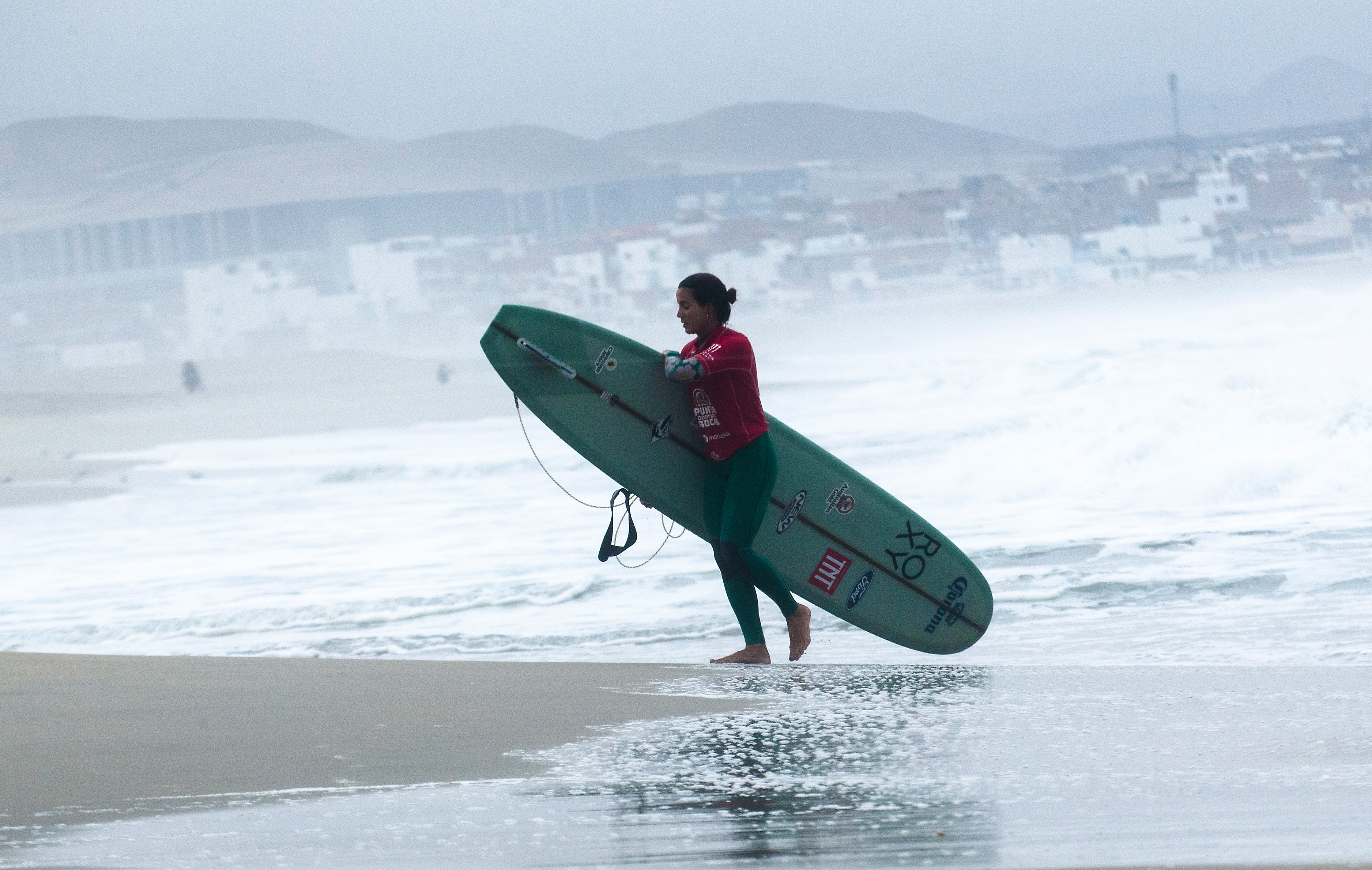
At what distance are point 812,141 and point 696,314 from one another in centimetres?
8182

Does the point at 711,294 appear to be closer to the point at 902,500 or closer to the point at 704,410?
the point at 704,410

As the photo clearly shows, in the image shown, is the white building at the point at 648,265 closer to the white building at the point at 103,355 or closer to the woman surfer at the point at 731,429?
the white building at the point at 103,355

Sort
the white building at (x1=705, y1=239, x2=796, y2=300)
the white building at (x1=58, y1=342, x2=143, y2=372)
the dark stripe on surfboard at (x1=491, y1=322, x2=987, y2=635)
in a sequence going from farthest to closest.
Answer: the white building at (x1=58, y1=342, x2=143, y2=372) → the white building at (x1=705, y1=239, x2=796, y2=300) → the dark stripe on surfboard at (x1=491, y1=322, x2=987, y2=635)

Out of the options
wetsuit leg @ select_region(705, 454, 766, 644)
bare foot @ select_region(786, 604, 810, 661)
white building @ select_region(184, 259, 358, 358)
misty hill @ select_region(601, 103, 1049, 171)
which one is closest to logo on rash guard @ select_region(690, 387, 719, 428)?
wetsuit leg @ select_region(705, 454, 766, 644)

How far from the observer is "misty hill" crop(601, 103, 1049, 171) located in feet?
256

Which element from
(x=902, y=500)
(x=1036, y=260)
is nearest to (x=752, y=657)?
(x=902, y=500)

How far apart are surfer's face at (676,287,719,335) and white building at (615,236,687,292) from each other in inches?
2393

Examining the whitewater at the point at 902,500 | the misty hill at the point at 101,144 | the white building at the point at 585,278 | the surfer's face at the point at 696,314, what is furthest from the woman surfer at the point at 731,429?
the misty hill at the point at 101,144

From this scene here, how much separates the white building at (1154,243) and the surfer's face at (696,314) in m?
56.3

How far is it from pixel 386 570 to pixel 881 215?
6233 centimetres

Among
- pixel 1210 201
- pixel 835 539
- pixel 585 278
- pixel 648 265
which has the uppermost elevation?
pixel 1210 201

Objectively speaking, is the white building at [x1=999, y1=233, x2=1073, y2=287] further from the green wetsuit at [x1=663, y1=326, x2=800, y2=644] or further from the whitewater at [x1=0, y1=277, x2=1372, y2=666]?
the green wetsuit at [x1=663, y1=326, x2=800, y2=644]

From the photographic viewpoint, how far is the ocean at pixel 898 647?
221cm

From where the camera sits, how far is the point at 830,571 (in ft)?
12.7
